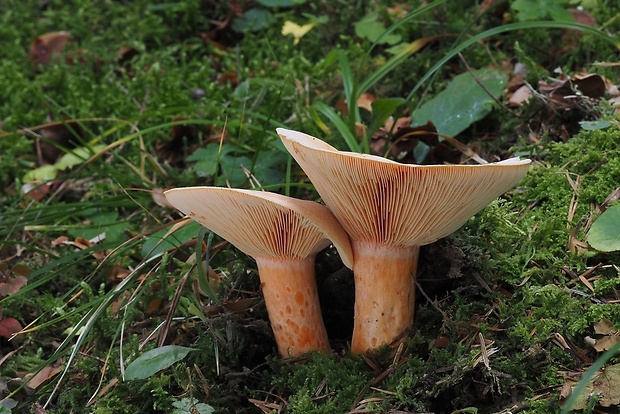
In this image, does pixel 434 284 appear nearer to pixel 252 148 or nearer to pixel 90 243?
pixel 252 148

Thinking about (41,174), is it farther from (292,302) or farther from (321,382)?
(321,382)

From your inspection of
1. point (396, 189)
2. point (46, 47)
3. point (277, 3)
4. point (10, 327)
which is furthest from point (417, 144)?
point (46, 47)

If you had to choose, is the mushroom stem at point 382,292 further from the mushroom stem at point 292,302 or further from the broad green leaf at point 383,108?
the broad green leaf at point 383,108

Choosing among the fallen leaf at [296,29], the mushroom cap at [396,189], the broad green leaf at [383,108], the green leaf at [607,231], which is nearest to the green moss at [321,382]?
the mushroom cap at [396,189]

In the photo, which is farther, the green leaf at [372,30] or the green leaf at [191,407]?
the green leaf at [372,30]

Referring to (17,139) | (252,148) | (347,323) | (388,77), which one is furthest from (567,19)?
(17,139)

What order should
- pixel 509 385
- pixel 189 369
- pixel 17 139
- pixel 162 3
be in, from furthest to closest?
pixel 162 3 → pixel 17 139 → pixel 189 369 → pixel 509 385
